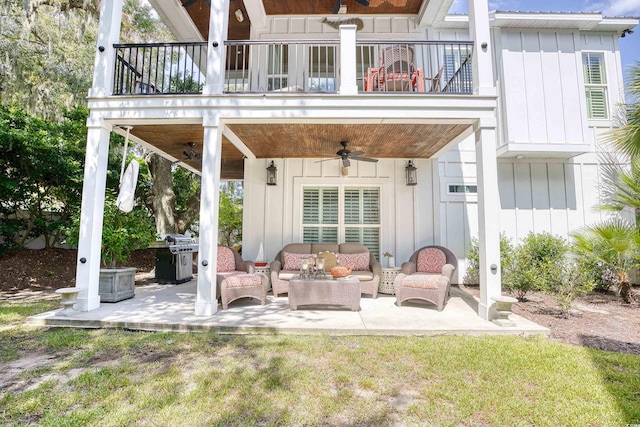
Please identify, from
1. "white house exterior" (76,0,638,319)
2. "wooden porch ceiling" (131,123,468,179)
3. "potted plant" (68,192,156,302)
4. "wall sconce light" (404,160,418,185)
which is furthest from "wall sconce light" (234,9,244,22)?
"wall sconce light" (404,160,418,185)

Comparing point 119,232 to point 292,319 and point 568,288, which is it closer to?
point 292,319

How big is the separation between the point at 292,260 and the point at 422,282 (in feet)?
8.14

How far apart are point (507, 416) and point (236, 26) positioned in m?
8.49

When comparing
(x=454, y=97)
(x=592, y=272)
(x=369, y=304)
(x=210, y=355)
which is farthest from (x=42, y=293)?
(x=592, y=272)

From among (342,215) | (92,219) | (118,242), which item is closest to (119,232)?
(118,242)

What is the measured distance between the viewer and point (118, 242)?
5.20 meters

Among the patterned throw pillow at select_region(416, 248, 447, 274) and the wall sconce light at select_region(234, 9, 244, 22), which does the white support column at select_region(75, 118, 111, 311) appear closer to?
the wall sconce light at select_region(234, 9, 244, 22)

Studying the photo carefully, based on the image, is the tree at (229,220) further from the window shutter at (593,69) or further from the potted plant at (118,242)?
the window shutter at (593,69)

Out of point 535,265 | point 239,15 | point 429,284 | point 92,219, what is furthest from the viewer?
point 239,15

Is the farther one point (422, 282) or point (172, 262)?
point (172, 262)

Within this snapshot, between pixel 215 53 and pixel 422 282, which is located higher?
pixel 215 53

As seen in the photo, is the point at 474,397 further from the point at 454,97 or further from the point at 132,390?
the point at 454,97

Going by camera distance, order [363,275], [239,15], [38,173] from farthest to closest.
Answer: [38,173], [239,15], [363,275]

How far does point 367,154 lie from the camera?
6.74 m
